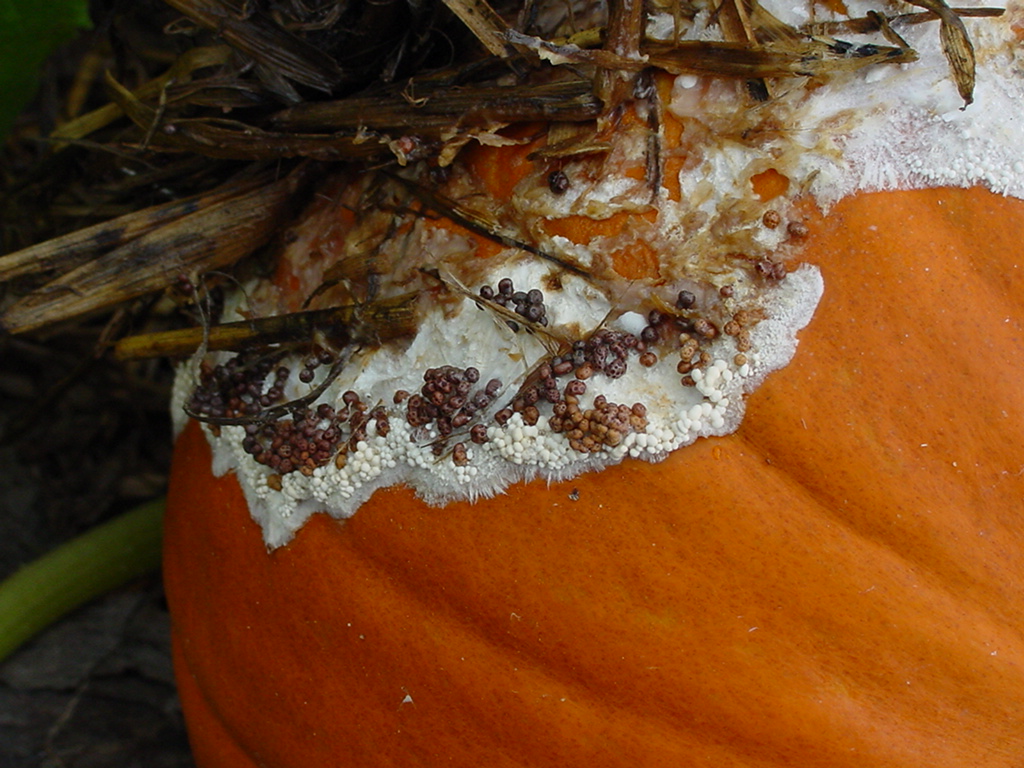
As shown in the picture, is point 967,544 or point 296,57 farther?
point 296,57

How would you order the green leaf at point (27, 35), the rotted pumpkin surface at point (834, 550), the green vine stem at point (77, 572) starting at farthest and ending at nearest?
the green vine stem at point (77, 572)
the green leaf at point (27, 35)
the rotted pumpkin surface at point (834, 550)

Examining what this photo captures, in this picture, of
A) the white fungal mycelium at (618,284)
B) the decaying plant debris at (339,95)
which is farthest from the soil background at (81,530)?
the white fungal mycelium at (618,284)

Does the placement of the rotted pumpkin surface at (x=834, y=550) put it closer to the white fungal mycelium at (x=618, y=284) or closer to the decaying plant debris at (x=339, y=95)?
the white fungal mycelium at (x=618, y=284)

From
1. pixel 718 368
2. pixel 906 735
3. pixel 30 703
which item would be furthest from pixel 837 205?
pixel 30 703

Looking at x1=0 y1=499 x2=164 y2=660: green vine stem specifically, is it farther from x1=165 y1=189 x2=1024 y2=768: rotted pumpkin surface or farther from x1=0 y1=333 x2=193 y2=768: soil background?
x1=165 y1=189 x2=1024 y2=768: rotted pumpkin surface

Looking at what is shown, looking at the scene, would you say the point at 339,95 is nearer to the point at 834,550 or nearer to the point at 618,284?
the point at 618,284


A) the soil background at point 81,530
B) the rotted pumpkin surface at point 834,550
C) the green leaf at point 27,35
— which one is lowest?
the soil background at point 81,530

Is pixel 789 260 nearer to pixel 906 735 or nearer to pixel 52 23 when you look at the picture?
pixel 906 735

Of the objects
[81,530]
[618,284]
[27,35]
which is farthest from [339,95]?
[81,530]
